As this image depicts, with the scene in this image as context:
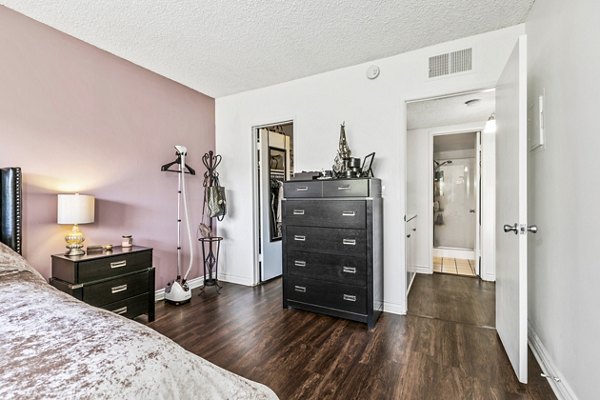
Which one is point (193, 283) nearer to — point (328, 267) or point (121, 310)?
point (121, 310)

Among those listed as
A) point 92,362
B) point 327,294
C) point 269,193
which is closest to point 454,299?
point 327,294

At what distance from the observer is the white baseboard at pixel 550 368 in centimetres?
158

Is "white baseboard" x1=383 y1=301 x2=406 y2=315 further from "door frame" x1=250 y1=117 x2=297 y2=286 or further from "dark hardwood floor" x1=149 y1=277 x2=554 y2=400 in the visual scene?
"door frame" x1=250 y1=117 x2=297 y2=286

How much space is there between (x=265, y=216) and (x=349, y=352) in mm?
2213

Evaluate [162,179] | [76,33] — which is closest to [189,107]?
→ [162,179]

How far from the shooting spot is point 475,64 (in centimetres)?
258

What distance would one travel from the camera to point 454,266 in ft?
16.2

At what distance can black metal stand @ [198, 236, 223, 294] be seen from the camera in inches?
144

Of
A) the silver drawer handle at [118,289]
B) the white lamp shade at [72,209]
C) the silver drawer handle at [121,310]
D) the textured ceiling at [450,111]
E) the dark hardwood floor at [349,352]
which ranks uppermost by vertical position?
the textured ceiling at [450,111]

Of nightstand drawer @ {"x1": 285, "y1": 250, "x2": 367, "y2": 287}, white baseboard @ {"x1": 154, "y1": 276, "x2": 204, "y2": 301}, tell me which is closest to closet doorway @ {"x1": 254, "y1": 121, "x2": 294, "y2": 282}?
white baseboard @ {"x1": 154, "y1": 276, "x2": 204, "y2": 301}

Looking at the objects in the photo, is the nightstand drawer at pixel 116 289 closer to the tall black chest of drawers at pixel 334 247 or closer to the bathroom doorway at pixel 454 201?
the tall black chest of drawers at pixel 334 247

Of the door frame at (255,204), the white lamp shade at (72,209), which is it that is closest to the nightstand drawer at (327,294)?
the door frame at (255,204)

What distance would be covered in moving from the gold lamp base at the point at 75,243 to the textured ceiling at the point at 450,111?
3.47 meters

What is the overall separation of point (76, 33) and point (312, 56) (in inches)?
82.6
